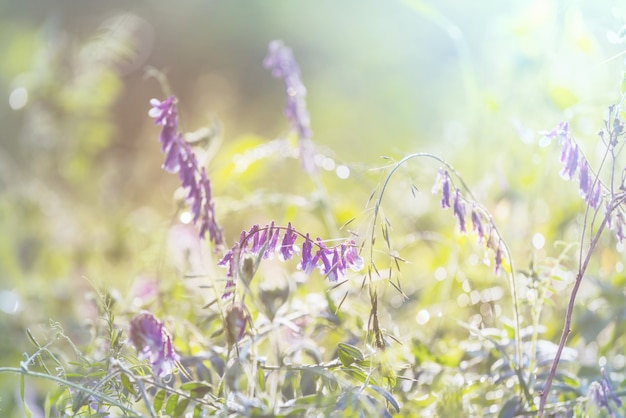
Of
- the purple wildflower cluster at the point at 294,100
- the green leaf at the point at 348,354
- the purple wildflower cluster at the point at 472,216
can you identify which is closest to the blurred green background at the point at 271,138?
the purple wildflower cluster at the point at 294,100

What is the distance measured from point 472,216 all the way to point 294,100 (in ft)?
1.68

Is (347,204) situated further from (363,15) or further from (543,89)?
(363,15)

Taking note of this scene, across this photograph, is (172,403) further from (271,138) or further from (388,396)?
(271,138)

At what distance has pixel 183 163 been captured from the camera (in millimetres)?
1016

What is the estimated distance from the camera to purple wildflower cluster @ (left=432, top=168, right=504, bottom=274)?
93 centimetres

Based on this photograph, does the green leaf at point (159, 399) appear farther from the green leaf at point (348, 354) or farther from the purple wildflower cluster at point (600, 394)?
the purple wildflower cluster at point (600, 394)

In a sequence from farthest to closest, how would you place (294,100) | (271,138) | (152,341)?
(271,138), (294,100), (152,341)

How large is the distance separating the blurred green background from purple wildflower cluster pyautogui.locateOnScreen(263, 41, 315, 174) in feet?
0.20

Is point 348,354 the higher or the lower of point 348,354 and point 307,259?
the lower

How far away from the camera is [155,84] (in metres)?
4.05

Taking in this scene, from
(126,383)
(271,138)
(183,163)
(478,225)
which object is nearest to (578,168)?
(478,225)

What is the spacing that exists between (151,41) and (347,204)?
3766 mm

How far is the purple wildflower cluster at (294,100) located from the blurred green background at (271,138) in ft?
0.20

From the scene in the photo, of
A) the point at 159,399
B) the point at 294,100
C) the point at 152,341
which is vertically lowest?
the point at 159,399
